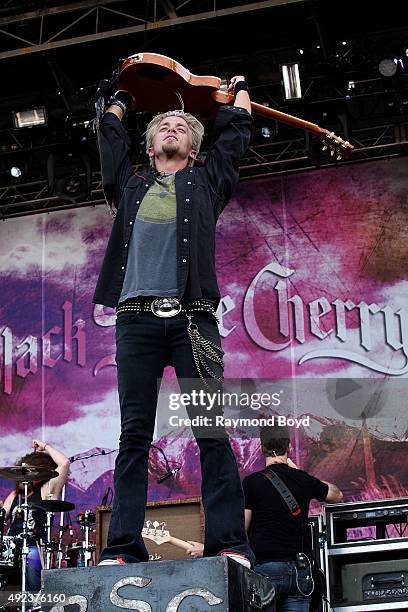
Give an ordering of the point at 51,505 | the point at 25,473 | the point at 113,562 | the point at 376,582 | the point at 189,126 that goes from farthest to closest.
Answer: the point at 51,505 → the point at 25,473 → the point at 376,582 → the point at 189,126 → the point at 113,562

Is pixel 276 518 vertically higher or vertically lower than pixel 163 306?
lower

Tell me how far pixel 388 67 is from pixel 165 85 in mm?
6543

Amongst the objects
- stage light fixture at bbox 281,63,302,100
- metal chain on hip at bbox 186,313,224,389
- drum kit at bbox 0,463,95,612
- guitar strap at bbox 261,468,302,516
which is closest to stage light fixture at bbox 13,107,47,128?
stage light fixture at bbox 281,63,302,100

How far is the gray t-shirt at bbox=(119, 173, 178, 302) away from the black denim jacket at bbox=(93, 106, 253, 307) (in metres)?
0.03

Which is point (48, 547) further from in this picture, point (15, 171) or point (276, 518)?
point (15, 171)

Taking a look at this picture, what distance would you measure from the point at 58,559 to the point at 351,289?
4.53m

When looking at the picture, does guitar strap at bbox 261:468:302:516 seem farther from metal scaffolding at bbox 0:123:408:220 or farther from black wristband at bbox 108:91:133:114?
metal scaffolding at bbox 0:123:408:220

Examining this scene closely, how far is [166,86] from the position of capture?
160 inches

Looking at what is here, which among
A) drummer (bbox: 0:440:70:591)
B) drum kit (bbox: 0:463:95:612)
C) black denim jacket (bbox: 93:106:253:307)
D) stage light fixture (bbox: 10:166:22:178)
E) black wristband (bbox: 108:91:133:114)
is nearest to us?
black denim jacket (bbox: 93:106:253:307)

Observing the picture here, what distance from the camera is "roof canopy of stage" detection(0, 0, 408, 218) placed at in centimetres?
1016

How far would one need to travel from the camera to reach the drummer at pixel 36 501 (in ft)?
26.0

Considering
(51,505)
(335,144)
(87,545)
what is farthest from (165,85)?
(87,545)

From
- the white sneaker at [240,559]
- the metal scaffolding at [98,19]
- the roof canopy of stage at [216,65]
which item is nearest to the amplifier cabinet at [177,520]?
the white sneaker at [240,559]

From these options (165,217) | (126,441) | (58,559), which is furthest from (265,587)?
(58,559)
